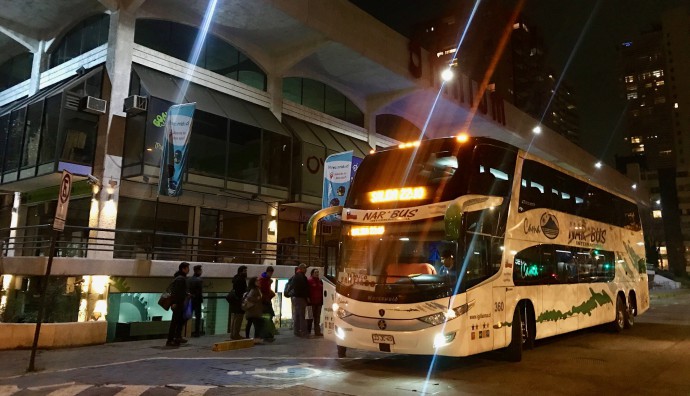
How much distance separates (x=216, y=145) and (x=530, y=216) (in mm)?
13755

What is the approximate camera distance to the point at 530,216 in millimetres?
10367

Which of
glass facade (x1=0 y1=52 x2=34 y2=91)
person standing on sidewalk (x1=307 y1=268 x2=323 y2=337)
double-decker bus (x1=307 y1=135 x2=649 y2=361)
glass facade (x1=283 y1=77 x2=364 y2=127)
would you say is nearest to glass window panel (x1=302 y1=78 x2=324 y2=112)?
glass facade (x1=283 y1=77 x2=364 y2=127)

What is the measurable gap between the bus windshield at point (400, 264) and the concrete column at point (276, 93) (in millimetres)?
14458

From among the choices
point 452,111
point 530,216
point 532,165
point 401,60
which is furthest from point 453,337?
point 452,111

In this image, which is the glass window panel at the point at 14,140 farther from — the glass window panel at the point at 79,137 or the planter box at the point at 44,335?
the planter box at the point at 44,335

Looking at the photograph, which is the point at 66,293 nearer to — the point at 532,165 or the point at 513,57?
the point at 532,165

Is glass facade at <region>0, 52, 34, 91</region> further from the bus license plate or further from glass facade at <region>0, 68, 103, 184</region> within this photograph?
the bus license plate

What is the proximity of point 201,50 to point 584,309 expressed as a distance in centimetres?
1703

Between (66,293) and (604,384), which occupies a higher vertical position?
(66,293)

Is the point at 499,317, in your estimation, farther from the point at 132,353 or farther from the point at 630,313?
the point at 630,313

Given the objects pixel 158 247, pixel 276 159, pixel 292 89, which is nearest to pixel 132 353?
pixel 158 247

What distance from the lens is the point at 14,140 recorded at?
19375 millimetres

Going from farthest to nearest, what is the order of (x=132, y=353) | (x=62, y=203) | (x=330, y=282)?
(x=132, y=353) < (x=330, y=282) < (x=62, y=203)

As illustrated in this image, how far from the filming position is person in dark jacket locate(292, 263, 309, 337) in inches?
537
